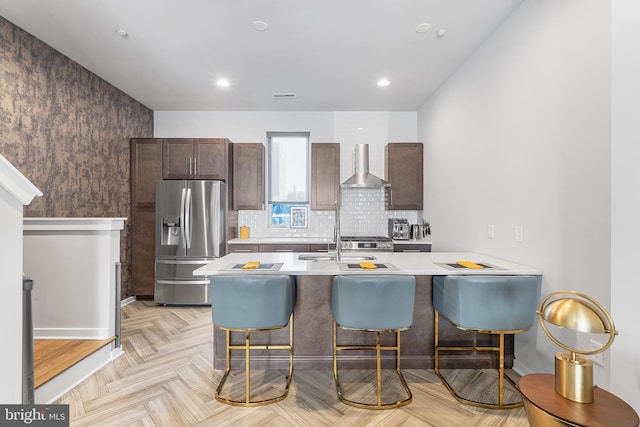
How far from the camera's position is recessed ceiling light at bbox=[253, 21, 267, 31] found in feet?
9.25

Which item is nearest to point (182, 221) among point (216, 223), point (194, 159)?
point (216, 223)

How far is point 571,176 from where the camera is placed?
2092 millimetres

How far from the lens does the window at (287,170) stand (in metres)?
5.32

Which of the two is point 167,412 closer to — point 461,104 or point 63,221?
point 63,221

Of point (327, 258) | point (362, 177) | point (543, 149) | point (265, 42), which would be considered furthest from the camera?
point (362, 177)

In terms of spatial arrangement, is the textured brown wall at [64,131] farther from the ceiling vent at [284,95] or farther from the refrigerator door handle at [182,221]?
the ceiling vent at [284,95]

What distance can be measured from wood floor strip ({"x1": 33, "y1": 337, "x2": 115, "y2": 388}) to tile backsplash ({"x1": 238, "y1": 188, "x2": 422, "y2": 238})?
2.67m

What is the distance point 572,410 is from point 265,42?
335cm

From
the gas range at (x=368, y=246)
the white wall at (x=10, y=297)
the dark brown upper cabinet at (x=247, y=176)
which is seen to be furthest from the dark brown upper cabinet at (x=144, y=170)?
the white wall at (x=10, y=297)

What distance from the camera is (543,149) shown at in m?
2.35

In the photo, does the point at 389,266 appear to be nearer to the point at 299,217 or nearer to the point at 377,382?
the point at 377,382

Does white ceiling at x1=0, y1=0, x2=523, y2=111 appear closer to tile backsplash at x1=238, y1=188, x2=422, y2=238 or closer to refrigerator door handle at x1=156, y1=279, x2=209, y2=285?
tile backsplash at x1=238, y1=188, x2=422, y2=238

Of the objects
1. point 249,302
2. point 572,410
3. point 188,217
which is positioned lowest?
point 572,410

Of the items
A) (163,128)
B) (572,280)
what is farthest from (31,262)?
(572,280)
